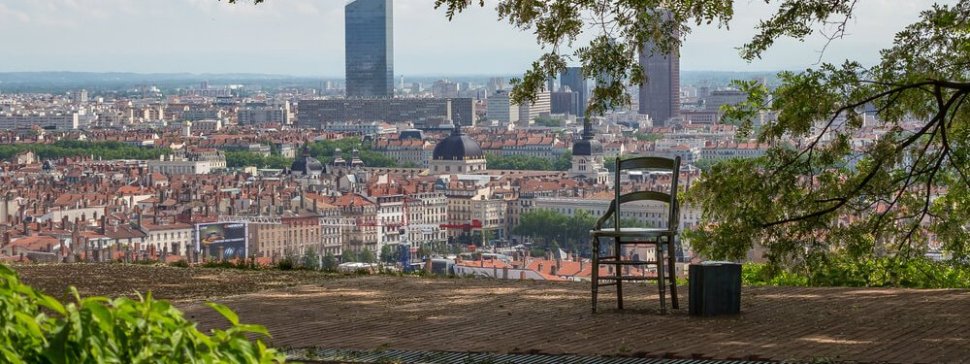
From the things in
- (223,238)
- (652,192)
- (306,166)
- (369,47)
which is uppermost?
(369,47)

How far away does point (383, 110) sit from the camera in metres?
135

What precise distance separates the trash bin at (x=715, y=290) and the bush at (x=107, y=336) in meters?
4.03

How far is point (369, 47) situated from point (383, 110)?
6609 mm

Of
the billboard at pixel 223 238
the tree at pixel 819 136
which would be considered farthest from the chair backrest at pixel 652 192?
the billboard at pixel 223 238

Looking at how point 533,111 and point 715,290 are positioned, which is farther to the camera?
point 533,111

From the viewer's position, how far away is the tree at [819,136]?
8.22m

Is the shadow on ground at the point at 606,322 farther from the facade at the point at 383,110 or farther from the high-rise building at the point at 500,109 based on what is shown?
the high-rise building at the point at 500,109

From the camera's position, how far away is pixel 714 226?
910cm

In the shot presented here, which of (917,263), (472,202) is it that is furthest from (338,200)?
(917,263)

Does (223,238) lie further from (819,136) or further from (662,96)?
(662,96)

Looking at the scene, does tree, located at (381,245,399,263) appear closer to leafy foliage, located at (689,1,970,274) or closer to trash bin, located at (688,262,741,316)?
leafy foliage, located at (689,1,970,274)

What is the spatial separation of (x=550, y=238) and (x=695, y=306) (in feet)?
191

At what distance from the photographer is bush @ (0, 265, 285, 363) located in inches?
76.0

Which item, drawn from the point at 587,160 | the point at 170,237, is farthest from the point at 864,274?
the point at 587,160
